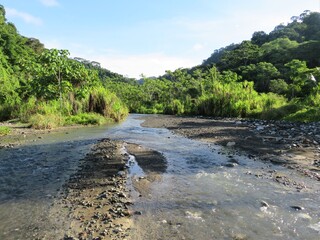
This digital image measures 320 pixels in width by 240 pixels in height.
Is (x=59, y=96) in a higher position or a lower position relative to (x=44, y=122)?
higher

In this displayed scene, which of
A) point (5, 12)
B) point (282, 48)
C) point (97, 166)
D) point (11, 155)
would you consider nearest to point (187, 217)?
point (97, 166)

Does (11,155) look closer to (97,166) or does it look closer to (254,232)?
(97,166)

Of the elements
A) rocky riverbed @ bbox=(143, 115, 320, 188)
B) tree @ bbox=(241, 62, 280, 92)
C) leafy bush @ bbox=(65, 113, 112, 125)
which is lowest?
rocky riverbed @ bbox=(143, 115, 320, 188)

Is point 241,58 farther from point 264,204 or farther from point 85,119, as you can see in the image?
point 264,204

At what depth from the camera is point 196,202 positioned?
7.76m

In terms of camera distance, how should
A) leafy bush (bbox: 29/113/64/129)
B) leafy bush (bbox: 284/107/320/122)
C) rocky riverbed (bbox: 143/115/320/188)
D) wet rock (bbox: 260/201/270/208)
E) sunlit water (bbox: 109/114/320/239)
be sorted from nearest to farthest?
1. sunlit water (bbox: 109/114/320/239)
2. wet rock (bbox: 260/201/270/208)
3. rocky riverbed (bbox: 143/115/320/188)
4. leafy bush (bbox: 29/113/64/129)
5. leafy bush (bbox: 284/107/320/122)

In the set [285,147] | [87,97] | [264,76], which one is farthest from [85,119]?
[264,76]

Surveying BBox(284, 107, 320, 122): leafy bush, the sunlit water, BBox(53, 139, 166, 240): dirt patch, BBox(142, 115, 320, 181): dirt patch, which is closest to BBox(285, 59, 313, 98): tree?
BBox(284, 107, 320, 122): leafy bush

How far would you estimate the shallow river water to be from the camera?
617 centimetres

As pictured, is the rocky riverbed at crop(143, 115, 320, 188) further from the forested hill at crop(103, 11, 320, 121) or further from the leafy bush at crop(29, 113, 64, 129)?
the leafy bush at crop(29, 113, 64, 129)

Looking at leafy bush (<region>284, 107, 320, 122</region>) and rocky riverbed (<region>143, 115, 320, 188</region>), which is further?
leafy bush (<region>284, 107, 320, 122</region>)

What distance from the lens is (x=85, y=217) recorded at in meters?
6.86

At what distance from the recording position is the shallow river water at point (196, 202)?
617cm

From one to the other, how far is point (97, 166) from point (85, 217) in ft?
15.7
